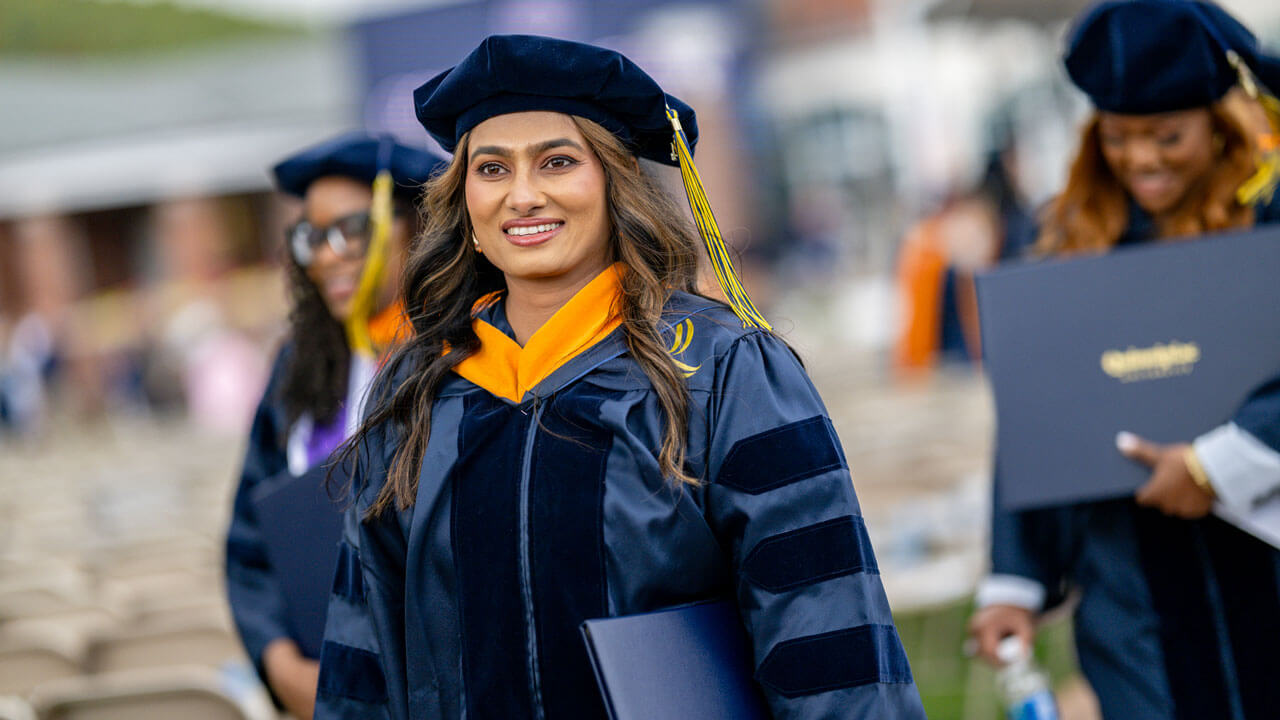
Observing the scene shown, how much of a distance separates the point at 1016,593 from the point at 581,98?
1.38 m

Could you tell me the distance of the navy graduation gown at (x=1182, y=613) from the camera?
88.6 inches

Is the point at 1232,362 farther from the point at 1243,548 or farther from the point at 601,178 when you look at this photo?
the point at 601,178

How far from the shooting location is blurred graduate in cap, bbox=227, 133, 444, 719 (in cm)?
264

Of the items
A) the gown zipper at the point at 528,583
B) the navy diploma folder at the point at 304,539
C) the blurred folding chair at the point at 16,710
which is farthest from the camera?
the blurred folding chair at the point at 16,710

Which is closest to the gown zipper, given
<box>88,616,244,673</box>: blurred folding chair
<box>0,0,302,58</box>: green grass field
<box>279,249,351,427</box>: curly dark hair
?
<box>279,249,351,427</box>: curly dark hair

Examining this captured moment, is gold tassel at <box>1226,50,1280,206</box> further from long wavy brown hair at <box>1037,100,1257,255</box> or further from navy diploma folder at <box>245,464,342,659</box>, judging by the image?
navy diploma folder at <box>245,464,342,659</box>

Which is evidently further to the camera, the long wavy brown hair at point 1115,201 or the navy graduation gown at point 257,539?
the navy graduation gown at point 257,539

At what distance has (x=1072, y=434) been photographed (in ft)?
7.53

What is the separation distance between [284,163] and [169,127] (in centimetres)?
2621

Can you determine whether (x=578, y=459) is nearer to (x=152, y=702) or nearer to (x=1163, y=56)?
(x=1163, y=56)

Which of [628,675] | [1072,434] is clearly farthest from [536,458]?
[1072,434]

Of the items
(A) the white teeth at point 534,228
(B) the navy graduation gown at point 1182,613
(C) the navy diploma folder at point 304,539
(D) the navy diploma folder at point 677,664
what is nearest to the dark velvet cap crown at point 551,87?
(A) the white teeth at point 534,228

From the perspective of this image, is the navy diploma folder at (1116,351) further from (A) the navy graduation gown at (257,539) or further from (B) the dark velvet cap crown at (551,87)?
(A) the navy graduation gown at (257,539)

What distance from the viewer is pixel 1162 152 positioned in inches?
93.2
